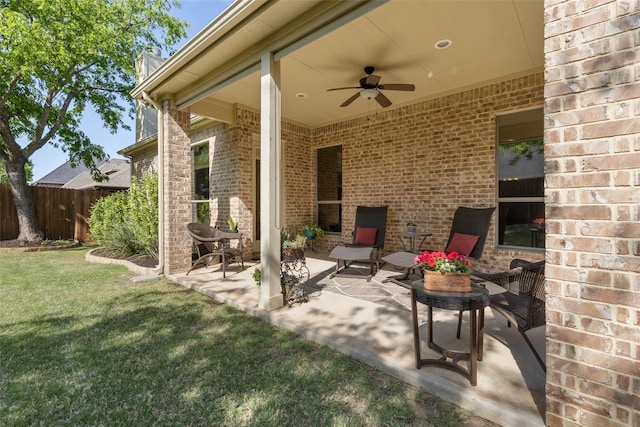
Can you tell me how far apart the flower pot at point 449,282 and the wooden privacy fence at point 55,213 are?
1134cm

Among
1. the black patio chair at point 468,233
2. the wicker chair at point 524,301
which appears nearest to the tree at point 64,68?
the black patio chair at point 468,233

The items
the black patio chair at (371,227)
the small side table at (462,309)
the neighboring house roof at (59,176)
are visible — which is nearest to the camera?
the small side table at (462,309)

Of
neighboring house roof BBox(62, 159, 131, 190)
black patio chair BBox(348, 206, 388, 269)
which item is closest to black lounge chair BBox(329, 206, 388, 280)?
black patio chair BBox(348, 206, 388, 269)

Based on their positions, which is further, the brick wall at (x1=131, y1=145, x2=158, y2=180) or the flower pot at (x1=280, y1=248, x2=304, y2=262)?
the brick wall at (x1=131, y1=145, x2=158, y2=180)

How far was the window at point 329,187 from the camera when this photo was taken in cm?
730

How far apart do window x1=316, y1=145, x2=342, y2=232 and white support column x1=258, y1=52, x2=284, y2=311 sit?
3.96 metres

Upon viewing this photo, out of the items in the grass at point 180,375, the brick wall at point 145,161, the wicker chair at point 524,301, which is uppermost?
the brick wall at point 145,161

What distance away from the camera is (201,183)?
23.8 feet

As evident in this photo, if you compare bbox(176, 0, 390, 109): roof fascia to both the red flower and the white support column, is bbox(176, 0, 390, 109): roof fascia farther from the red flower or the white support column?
the red flower

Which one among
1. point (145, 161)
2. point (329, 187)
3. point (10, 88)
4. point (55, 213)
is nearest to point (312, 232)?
point (329, 187)

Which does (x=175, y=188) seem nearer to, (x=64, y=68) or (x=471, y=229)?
(x=471, y=229)

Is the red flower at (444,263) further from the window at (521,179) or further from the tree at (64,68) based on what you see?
the tree at (64,68)

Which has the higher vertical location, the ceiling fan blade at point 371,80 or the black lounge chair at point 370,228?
the ceiling fan blade at point 371,80

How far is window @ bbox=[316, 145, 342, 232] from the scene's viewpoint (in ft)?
24.0
